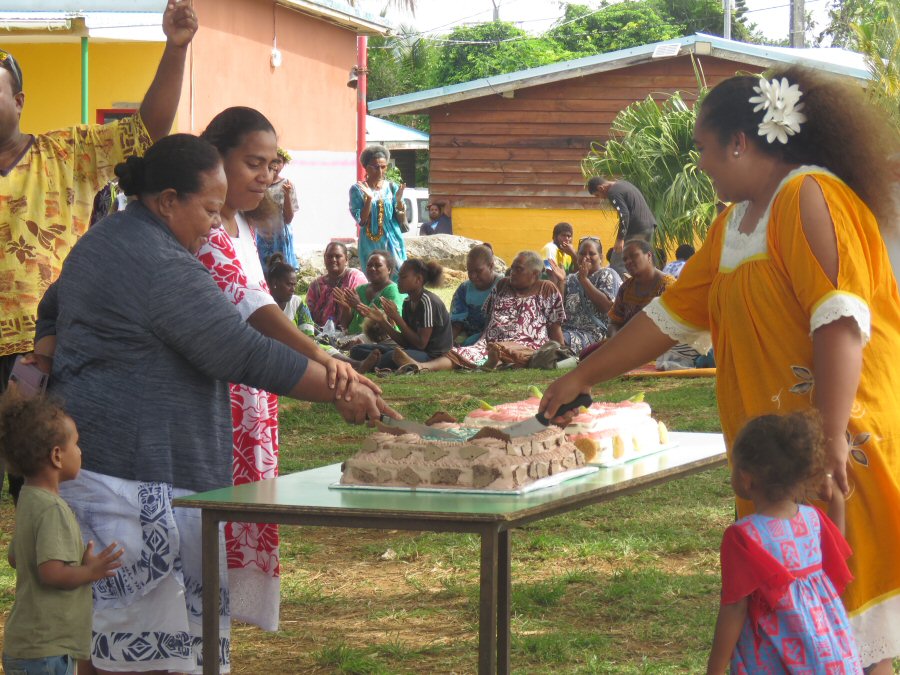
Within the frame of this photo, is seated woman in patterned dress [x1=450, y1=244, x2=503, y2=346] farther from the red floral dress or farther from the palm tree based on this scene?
the palm tree

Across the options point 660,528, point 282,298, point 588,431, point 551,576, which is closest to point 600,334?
point 282,298

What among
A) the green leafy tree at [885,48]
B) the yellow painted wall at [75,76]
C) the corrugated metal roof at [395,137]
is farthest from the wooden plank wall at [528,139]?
the corrugated metal roof at [395,137]

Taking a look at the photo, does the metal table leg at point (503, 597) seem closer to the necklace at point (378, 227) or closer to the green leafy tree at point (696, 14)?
the necklace at point (378, 227)

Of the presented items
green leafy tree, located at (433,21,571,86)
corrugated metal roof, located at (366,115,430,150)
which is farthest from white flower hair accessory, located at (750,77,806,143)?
green leafy tree, located at (433,21,571,86)

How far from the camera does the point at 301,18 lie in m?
19.8

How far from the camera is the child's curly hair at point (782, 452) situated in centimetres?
299

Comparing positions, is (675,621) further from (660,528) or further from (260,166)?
(260,166)

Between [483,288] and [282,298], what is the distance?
2.50 meters

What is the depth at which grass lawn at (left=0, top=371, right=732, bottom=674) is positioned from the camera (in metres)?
4.90

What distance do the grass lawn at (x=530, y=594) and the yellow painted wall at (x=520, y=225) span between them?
1590cm

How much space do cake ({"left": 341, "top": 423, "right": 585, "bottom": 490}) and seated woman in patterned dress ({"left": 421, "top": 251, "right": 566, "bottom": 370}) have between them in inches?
333

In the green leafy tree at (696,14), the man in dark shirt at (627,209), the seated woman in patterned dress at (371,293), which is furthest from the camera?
the green leafy tree at (696,14)

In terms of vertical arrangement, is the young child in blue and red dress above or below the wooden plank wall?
below

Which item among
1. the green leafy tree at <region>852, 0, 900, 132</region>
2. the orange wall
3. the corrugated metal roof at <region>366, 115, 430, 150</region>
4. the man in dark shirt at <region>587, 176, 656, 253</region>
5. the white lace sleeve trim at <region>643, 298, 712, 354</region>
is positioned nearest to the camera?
the white lace sleeve trim at <region>643, 298, 712, 354</region>
